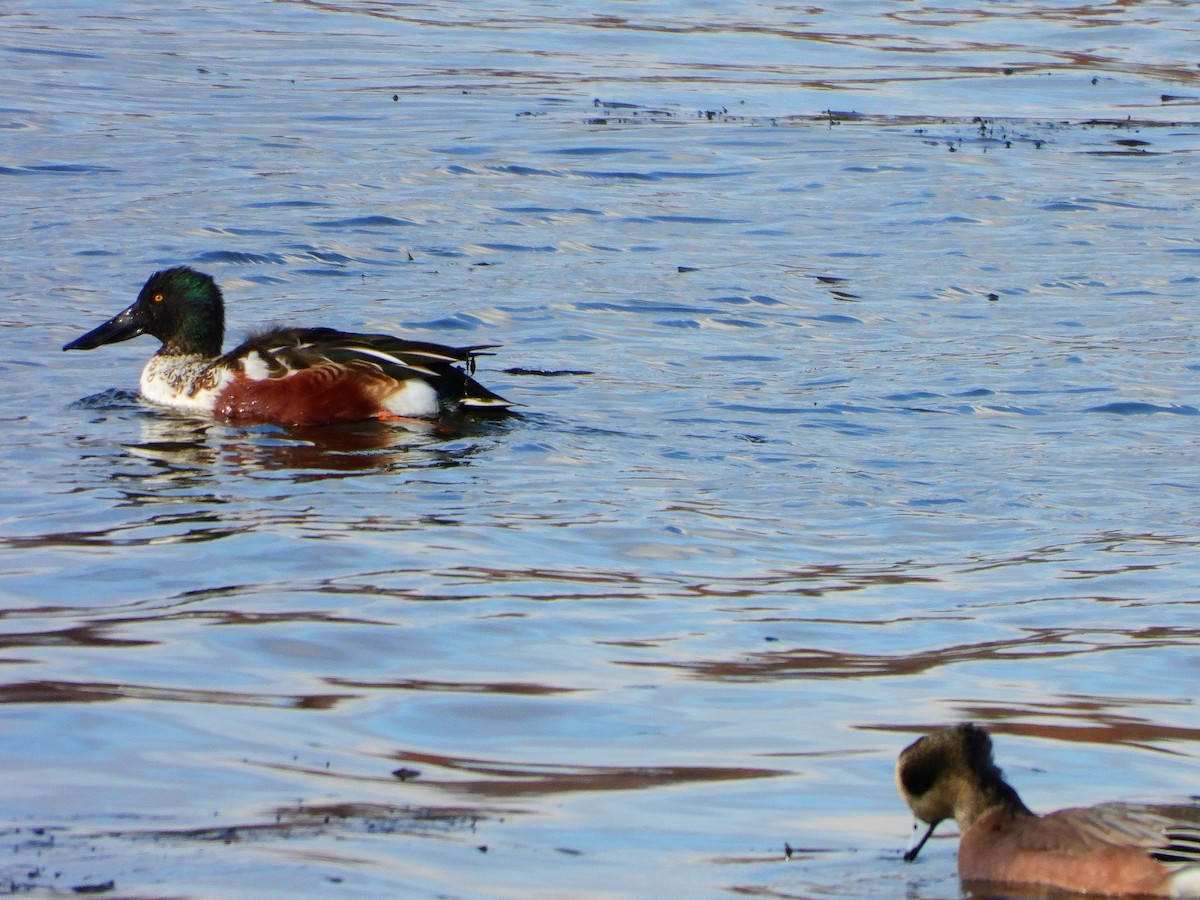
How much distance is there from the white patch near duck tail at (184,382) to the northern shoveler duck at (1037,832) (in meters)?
6.35

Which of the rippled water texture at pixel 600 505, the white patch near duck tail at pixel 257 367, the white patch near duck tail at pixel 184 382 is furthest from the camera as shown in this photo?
the white patch near duck tail at pixel 184 382

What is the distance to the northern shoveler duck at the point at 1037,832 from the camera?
431 cm

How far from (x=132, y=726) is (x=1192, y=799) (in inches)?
105

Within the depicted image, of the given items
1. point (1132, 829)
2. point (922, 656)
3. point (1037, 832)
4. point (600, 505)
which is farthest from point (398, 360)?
point (1132, 829)

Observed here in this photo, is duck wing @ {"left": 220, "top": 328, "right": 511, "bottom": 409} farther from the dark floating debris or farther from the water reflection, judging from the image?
the water reflection

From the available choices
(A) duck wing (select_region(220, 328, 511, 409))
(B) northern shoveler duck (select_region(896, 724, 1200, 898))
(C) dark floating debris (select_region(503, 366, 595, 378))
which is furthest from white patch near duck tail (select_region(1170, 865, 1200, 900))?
(C) dark floating debris (select_region(503, 366, 595, 378))

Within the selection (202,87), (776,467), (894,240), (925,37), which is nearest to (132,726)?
(776,467)

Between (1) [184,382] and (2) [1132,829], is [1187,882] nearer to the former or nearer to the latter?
(2) [1132,829]

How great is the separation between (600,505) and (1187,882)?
426cm

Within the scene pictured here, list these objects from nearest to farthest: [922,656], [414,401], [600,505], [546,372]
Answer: [922,656] < [600,505] < [414,401] < [546,372]

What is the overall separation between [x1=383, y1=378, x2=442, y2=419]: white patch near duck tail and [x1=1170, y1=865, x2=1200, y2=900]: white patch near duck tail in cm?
625

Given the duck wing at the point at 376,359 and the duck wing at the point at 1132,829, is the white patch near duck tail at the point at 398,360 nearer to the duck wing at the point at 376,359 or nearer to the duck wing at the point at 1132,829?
the duck wing at the point at 376,359

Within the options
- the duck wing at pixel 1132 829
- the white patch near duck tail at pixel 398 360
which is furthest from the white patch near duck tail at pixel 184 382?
the duck wing at pixel 1132 829

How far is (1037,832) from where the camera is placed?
456cm
